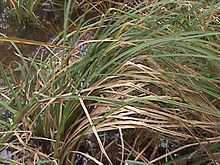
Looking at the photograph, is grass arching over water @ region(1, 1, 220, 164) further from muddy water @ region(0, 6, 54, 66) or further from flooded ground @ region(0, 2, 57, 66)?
flooded ground @ region(0, 2, 57, 66)

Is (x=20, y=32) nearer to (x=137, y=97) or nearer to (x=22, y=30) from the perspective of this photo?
(x=22, y=30)

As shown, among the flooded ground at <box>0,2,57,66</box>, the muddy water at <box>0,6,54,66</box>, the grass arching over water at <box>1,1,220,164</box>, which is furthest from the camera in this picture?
the flooded ground at <box>0,2,57,66</box>

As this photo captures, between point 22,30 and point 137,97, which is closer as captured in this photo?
point 137,97

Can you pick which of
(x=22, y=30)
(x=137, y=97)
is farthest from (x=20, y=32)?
(x=137, y=97)

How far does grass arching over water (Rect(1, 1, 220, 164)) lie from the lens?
5.49 ft

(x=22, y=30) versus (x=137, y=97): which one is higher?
(x=137, y=97)

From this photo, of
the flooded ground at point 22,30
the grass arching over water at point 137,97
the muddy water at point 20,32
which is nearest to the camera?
the grass arching over water at point 137,97

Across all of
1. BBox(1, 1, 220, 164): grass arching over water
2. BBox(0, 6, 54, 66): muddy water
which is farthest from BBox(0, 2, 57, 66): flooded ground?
BBox(1, 1, 220, 164): grass arching over water

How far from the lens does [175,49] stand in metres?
1.72

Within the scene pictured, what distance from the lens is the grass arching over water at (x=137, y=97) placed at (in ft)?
5.49

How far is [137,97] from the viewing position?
5.52 ft

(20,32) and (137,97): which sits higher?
(137,97)

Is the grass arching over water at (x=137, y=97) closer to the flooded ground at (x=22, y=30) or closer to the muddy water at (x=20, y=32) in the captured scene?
the muddy water at (x=20, y=32)

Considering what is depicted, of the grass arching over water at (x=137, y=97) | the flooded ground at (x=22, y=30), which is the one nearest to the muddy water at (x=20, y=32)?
the flooded ground at (x=22, y=30)
